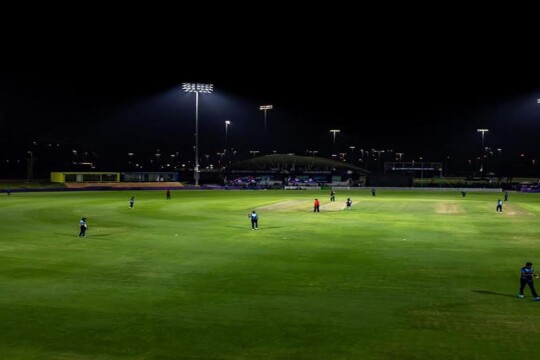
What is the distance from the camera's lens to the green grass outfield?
39.9ft

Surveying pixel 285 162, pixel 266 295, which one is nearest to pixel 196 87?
pixel 285 162

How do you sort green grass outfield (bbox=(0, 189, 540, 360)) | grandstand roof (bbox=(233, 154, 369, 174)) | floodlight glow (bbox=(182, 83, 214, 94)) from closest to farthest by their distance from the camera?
green grass outfield (bbox=(0, 189, 540, 360))
floodlight glow (bbox=(182, 83, 214, 94))
grandstand roof (bbox=(233, 154, 369, 174))

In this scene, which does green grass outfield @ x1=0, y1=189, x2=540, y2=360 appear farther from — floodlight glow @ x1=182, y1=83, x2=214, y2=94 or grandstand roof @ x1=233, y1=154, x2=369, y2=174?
grandstand roof @ x1=233, y1=154, x2=369, y2=174

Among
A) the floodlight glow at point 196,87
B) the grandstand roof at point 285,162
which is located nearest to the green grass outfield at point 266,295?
the floodlight glow at point 196,87

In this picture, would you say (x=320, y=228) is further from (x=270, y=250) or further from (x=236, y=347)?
(x=236, y=347)

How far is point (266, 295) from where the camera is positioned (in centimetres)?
1700

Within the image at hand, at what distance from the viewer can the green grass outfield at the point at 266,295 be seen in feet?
39.9

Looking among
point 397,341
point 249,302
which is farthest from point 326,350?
point 249,302

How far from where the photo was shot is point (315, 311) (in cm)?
1506

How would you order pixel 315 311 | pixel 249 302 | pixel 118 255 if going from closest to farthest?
pixel 315 311
pixel 249 302
pixel 118 255

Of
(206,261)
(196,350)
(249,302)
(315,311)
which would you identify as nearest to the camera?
(196,350)

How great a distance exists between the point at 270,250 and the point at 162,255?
17.6 ft

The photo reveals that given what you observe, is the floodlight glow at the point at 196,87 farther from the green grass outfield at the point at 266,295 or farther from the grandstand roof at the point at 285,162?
the green grass outfield at the point at 266,295

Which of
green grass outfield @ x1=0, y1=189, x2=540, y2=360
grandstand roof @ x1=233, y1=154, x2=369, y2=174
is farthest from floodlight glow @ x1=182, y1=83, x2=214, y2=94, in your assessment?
green grass outfield @ x1=0, y1=189, x2=540, y2=360
